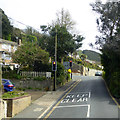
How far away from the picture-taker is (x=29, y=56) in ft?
84.9

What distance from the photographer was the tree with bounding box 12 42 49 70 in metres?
25.9

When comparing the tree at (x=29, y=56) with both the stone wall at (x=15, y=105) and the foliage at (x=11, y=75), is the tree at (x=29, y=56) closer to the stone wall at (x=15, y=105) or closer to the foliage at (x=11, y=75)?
the foliage at (x=11, y=75)

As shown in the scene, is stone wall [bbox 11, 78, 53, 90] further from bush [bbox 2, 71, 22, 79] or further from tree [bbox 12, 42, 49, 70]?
tree [bbox 12, 42, 49, 70]

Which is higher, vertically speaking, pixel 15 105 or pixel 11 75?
pixel 11 75

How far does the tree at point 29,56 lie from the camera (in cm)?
2589

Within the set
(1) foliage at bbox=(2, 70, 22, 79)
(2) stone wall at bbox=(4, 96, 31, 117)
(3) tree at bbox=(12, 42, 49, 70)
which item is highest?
(3) tree at bbox=(12, 42, 49, 70)

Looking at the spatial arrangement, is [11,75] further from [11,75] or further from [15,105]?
[15,105]

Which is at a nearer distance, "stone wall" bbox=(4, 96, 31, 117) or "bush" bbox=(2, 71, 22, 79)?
"stone wall" bbox=(4, 96, 31, 117)

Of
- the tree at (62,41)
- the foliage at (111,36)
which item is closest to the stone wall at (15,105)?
the foliage at (111,36)

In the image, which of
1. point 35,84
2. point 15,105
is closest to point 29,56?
point 35,84

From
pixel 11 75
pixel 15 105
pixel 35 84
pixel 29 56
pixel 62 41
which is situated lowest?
pixel 15 105

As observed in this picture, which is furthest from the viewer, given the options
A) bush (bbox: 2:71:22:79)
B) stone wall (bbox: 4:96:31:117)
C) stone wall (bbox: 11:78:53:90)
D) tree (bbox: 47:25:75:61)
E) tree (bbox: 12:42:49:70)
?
tree (bbox: 47:25:75:61)

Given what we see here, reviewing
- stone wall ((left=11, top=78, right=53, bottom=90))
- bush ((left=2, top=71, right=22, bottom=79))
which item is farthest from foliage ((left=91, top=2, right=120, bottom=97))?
bush ((left=2, top=71, right=22, bottom=79))

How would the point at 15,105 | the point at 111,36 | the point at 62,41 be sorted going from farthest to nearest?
the point at 62,41
the point at 111,36
the point at 15,105
